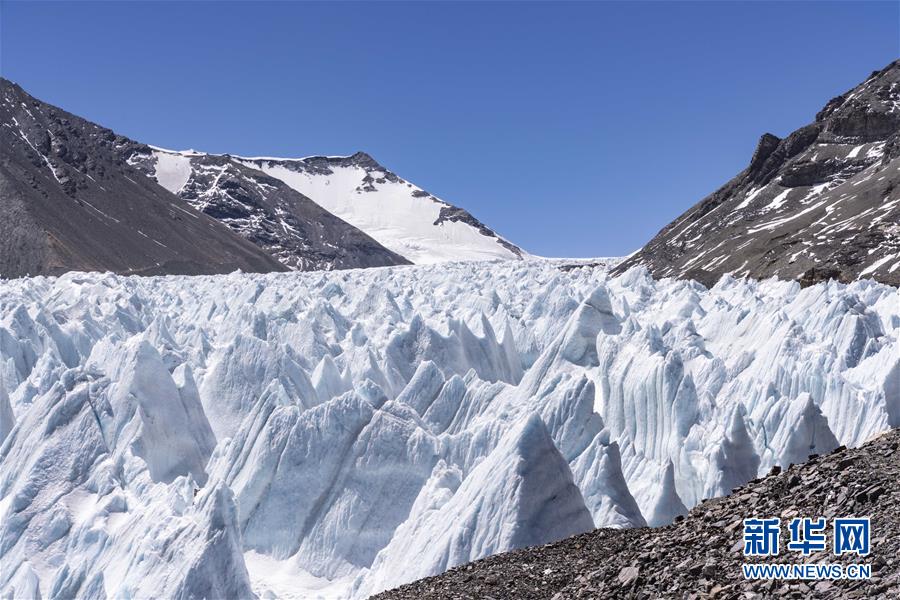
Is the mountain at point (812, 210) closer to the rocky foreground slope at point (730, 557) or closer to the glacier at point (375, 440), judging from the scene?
the glacier at point (375, 440)

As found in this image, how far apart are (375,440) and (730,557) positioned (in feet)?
32.6

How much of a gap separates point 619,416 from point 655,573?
50.7ft

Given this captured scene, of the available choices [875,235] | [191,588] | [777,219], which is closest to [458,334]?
A: [191,588]

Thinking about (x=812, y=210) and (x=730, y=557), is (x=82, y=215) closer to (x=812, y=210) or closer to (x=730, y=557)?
(x=812, y=210)

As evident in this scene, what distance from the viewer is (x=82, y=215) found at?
137m

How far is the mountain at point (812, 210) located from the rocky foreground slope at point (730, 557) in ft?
180

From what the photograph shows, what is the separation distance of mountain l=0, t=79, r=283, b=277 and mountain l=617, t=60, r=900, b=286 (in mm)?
70776

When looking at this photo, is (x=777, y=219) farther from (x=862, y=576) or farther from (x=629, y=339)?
(x=862, y=576)

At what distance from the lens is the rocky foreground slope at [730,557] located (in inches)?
269

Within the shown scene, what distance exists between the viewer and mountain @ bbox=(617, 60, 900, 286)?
6875 centimetres

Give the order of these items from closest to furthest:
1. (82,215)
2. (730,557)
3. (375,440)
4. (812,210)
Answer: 1. (730,557)
2. (375,440)
3. (812,210)
4. (82,215)

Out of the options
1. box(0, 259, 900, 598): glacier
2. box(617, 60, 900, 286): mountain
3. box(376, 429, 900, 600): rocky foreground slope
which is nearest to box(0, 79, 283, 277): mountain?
box(617, 60, 900, 286): mountain

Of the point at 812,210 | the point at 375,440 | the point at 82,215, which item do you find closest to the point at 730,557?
the point at 375,440

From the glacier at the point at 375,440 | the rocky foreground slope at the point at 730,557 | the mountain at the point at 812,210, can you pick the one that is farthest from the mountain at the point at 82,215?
the rocky foreground slope at the point at 730,557
